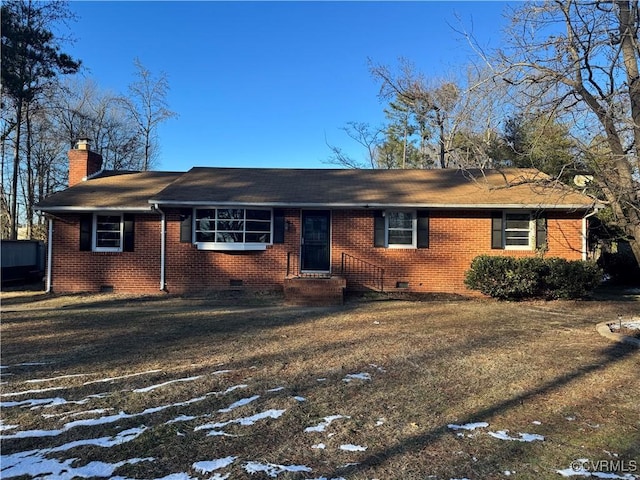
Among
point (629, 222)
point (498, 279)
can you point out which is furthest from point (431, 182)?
point (629, 222)

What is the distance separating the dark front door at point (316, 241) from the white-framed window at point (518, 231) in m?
5.05

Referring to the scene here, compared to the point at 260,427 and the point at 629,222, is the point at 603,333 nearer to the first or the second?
the point at 629,222

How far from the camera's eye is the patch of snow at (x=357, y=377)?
4992mm

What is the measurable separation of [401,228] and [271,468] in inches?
410

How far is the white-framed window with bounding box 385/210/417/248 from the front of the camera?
12.9 metres

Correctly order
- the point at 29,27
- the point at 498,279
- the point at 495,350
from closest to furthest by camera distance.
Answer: the point at 495,350
the point at 498,279
the point at 29,27

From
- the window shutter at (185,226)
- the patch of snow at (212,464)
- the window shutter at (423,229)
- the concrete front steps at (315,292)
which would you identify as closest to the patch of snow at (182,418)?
the patch of snow at (212,464)

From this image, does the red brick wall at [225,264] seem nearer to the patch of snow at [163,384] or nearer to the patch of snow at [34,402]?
the patch of snow at [163,384]

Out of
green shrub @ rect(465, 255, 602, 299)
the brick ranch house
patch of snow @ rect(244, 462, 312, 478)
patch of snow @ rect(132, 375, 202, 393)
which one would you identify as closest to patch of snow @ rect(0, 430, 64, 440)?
patch of snow @ rect(132, 375, 202, 393)

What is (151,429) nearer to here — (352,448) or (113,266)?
(352,448)

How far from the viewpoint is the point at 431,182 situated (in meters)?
14.7

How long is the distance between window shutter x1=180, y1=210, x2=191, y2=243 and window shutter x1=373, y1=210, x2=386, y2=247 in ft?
17.2

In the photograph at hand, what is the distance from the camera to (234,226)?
505 inches

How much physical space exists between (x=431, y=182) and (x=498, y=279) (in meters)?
4.58
